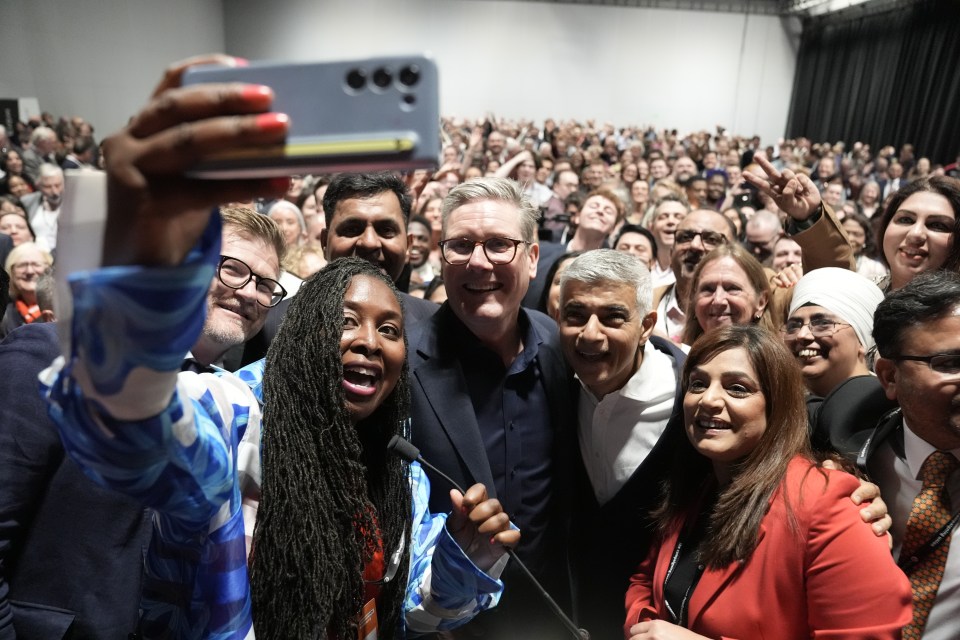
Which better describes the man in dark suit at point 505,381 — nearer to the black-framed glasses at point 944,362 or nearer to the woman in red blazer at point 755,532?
the woman in red blazer at point 755,532

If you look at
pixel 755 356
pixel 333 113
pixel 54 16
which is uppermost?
pixel 54 16

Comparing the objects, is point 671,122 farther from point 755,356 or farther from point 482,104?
point 755,356

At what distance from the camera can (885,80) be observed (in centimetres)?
1547

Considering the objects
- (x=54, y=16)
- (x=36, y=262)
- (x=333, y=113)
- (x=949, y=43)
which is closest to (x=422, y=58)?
(x=333, y=113)

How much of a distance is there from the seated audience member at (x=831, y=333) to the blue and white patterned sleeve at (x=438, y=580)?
128 centimetres

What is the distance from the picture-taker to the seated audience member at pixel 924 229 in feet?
7.88

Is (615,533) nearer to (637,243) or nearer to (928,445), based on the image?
(928,445)

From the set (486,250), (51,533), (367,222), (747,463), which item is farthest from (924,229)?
(51,533)

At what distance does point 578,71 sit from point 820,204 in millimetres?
15997

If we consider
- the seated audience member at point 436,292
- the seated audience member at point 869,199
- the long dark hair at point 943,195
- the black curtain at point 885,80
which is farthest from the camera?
the black curtain at point 885,80

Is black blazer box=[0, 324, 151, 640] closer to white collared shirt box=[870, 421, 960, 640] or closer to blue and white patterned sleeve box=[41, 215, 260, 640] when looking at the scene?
blue and white patterned sleeve box=[41, 215, 260, 640]

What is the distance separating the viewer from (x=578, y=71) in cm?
1761

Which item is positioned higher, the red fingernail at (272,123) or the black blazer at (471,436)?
the red fingernail at (272,123)

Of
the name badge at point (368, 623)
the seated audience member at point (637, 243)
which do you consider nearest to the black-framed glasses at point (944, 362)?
the name badge at point (368, 623)
